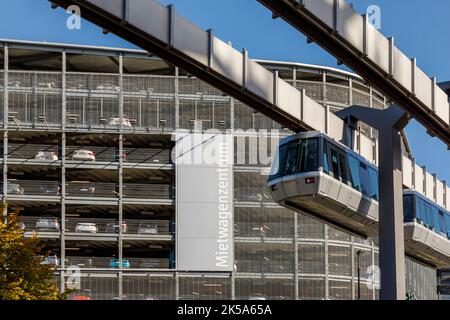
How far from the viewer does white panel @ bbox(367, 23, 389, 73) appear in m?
29.2

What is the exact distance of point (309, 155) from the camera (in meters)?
34.0

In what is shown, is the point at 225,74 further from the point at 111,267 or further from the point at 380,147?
the point at 111,267

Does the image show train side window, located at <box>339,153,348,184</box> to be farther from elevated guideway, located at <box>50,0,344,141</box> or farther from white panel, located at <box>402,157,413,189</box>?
white panel, located at <box>402,157,413,189</box>

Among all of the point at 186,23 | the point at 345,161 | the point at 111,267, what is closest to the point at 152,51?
the point at 186,23

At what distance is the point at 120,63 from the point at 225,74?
6609cm

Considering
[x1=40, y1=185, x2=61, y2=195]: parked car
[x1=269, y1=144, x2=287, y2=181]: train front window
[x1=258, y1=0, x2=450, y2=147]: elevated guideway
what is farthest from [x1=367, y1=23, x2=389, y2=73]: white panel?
[x1=40, y1=185, x2=61, y2=195]: parked car

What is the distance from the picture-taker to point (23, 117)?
93062mm

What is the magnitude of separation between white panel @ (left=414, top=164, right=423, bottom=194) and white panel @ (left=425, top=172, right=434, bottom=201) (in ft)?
3.99

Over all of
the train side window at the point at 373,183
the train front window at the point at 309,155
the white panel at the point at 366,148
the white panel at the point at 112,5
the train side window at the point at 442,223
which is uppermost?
the white panel at the point at 112,5

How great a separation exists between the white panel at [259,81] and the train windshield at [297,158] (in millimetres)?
3109

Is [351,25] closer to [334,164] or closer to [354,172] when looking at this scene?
[334,164]

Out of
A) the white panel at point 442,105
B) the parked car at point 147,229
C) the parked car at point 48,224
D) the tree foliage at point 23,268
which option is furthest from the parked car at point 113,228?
the white panel at point 442,105

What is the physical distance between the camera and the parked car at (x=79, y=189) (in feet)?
304

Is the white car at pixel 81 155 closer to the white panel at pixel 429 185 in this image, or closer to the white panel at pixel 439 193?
the white panel at pixel 439 193
